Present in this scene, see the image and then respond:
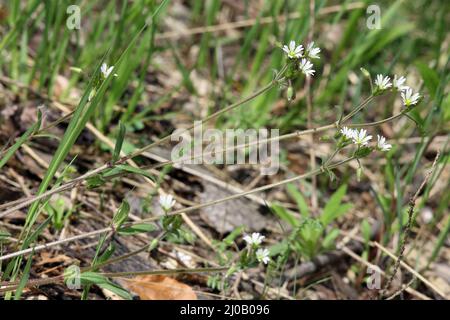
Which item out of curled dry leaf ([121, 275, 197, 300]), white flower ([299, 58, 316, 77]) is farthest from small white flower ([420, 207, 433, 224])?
white flower ([299, 58, 316, 77])

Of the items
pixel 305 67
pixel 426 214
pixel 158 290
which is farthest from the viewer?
pixel 426 214

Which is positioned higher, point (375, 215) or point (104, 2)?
point (104, 2)

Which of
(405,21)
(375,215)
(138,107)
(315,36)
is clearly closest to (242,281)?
(375,215)

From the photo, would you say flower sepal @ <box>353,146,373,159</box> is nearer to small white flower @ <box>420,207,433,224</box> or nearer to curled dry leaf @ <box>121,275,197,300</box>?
curled dry leaf @ <box>121,275,197,300</box>

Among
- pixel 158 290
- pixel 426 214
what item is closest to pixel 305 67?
pixel 158 290

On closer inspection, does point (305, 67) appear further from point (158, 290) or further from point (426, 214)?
point (426, 214)

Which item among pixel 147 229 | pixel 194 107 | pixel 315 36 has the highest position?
pixel 315 36

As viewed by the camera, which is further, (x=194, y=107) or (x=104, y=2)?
(x=104, y=2)
